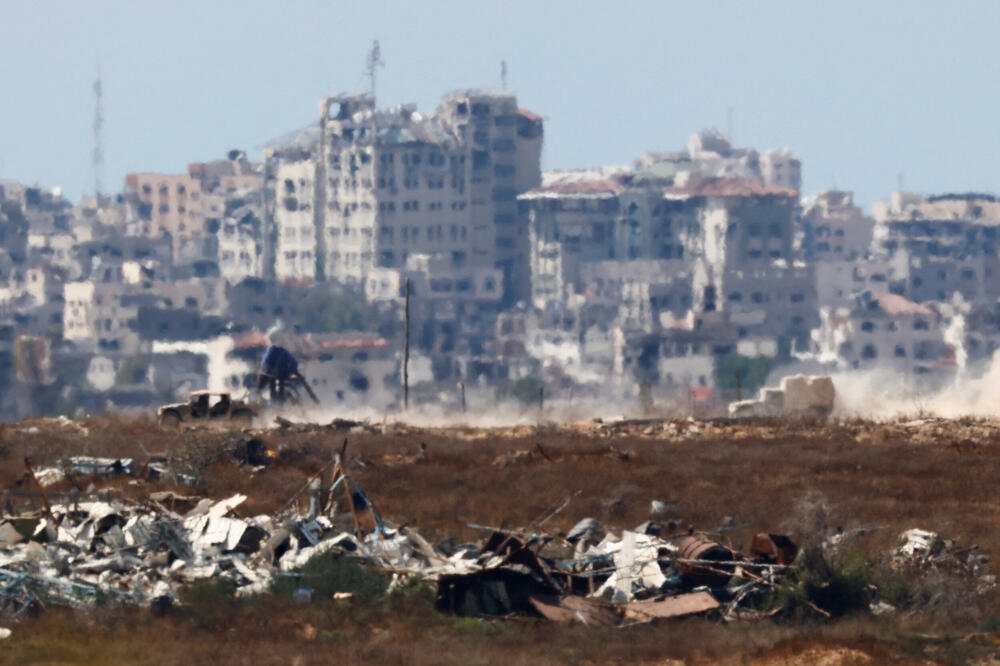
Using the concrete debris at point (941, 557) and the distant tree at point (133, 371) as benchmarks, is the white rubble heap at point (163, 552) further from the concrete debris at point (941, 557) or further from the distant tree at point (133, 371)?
the distant tree at point (133, 371)

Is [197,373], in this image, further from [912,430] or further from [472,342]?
[912,430]

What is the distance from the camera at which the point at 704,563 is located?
24078 millimetres

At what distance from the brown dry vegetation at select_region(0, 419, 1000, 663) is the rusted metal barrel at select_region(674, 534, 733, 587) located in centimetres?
139

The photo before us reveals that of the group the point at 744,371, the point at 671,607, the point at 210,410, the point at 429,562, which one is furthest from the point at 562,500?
the point at 744,371

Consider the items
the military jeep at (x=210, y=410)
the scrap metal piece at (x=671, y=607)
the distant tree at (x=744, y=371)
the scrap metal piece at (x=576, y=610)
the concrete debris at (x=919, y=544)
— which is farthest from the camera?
the distant tree at (x=744, y=371)

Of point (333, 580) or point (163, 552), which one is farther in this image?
point (163, 552)

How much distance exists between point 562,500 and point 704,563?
8.84 metres

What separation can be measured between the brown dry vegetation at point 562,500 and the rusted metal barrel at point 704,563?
1393mm

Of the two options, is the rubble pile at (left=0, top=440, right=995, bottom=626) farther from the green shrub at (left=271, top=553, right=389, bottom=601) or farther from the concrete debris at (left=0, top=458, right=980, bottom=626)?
the green shrub at (left=271, top=553, right=389, bottom=601)

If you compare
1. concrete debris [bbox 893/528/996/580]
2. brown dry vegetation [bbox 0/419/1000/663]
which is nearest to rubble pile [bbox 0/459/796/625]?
brown dry vegetation [bbox 0/419/1000/663]

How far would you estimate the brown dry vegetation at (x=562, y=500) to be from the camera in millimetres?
21359

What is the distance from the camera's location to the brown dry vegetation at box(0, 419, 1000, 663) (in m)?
21.4

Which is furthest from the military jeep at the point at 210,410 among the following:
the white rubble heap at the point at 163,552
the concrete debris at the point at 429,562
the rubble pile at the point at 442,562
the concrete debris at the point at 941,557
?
the concrete debris at the point at 941,557

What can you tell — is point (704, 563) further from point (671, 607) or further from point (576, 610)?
point (576, 610)
